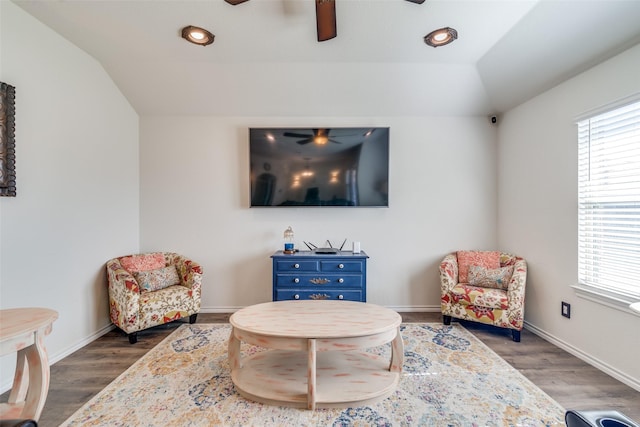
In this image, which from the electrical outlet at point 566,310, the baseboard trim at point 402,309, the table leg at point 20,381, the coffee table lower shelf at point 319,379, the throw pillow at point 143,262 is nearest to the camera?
the table leg at point 20,381

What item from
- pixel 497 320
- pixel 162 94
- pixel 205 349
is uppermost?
pixel 162 94

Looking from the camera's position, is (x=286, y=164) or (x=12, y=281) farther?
(x=286, y=164)

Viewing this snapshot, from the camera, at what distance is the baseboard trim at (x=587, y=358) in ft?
6.93

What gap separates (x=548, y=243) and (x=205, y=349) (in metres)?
3.54

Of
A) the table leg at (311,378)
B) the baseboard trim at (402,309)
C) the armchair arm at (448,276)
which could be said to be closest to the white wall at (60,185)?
the baseboard trim at (402,309)

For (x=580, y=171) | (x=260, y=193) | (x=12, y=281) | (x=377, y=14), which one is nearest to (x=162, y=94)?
(x=260, y=193)

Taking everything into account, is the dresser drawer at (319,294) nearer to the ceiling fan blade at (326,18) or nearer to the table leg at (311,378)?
the table leg at (311,378)

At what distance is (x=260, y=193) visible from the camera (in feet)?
11.9

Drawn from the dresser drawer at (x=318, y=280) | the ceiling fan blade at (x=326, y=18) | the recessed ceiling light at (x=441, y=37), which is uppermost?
the recessed ceiling light at (x=441, y=37)

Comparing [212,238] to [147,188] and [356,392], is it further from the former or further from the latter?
[356,392]

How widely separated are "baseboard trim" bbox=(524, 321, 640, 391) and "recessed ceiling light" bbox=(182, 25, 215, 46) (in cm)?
435

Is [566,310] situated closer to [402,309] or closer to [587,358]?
[587,358]

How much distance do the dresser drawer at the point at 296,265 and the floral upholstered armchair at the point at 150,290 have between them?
0.92m

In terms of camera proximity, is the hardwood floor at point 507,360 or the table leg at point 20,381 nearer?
the table leg at point 20,381
